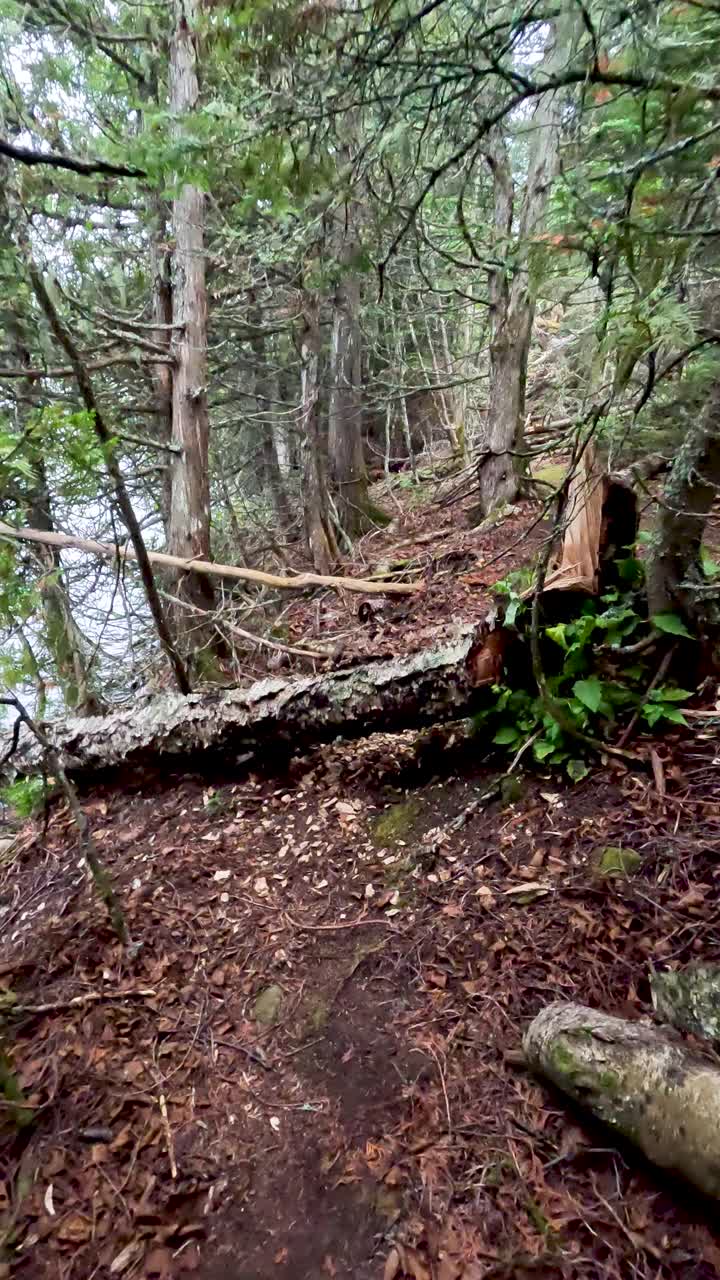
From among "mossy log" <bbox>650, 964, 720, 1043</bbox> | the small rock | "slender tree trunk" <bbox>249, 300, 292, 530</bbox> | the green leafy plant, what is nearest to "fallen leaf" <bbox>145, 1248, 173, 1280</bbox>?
the small rock

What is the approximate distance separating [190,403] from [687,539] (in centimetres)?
476

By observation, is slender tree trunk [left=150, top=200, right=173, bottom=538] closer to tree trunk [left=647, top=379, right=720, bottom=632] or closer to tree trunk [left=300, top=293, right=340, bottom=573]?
tree trunk [left=300, top=293, right=340, bottom=573]

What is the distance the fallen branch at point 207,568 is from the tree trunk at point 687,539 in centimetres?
337

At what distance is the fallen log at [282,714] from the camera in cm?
352

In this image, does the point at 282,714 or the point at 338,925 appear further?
the point at 282,714

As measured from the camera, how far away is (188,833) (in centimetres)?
372

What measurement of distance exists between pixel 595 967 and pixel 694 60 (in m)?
3.11

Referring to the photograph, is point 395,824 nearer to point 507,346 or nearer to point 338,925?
point 338,925

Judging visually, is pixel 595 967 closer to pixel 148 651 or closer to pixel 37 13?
pixel 148 651

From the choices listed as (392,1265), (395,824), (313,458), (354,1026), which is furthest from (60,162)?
(313,458)

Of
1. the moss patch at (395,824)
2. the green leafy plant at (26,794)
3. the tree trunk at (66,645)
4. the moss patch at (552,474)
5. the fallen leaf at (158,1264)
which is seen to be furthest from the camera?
the moss patch at (552,474)

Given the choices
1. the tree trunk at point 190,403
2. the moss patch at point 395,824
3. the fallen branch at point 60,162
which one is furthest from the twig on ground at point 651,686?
the tree trunk at point 190,403

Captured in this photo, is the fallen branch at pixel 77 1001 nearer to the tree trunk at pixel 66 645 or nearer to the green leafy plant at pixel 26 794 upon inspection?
the green leafy plant at pixel 26 794

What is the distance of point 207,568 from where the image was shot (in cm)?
580
